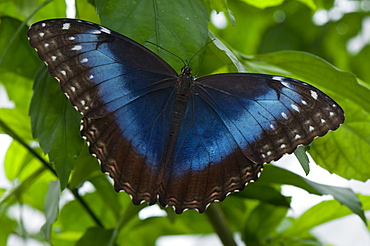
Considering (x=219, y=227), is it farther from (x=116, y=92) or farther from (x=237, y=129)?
(x=116, y=92)

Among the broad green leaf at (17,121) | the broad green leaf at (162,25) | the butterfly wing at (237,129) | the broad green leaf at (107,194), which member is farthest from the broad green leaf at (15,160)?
the broad green leaf at (162,25)

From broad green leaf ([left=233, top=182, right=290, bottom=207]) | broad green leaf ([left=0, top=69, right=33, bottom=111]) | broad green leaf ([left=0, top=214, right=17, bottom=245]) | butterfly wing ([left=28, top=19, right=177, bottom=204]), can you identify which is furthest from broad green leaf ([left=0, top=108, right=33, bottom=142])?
broad green leaf ([left=233, top=182, right=290, bottom=207])

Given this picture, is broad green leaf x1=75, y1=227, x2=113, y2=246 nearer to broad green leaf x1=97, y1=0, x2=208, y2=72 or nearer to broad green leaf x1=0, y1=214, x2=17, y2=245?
broad green leaf x1=0, y1=214, x2=17, y2=245

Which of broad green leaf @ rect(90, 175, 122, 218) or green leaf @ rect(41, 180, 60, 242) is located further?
broad green leaf @ rect(90, 175, 122, 218)

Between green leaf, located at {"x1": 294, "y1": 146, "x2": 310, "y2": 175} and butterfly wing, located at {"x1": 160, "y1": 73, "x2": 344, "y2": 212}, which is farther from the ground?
butterfly wing, located at {"x1": 160, "y1": 73, "x2": 344, "y2": 212}

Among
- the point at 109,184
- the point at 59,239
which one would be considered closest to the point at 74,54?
the point at 109,184

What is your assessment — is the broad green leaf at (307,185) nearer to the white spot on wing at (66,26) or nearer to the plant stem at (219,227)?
the plant stem at (219,227)

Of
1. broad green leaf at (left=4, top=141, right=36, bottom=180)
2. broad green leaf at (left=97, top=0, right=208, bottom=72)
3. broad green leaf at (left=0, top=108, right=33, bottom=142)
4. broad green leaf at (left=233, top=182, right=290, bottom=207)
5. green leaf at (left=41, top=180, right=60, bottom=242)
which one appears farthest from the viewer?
broad green leaf at (left=4, top=141, right=36, bottom=180)
